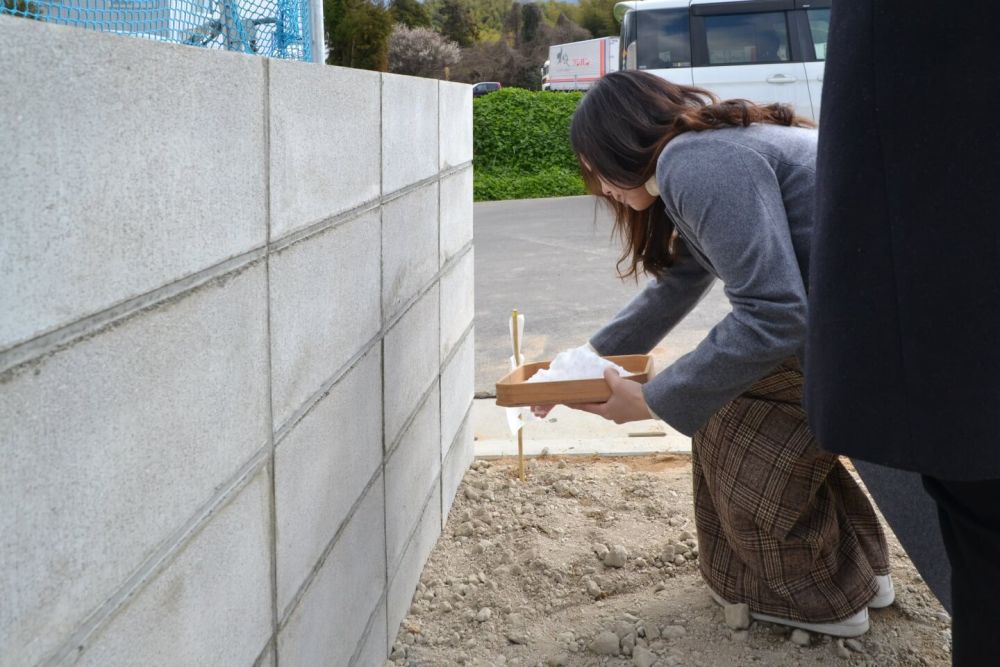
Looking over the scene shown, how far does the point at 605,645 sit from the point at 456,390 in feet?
3.32

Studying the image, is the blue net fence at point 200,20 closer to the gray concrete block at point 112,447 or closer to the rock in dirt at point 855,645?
the gray concrete block at point 112,447

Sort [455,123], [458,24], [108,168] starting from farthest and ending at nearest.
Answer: [458,24] → [455,123] → [108,168]

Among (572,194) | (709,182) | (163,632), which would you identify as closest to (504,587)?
(709,182)

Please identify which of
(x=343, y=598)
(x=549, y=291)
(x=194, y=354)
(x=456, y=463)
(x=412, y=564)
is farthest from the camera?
(x=549, y=291)

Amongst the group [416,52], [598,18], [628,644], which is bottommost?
[628,644]

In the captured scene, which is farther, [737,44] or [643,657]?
[737,44]

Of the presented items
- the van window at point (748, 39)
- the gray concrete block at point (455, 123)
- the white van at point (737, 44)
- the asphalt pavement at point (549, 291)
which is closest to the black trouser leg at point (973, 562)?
the asphalt pavement at point (549, 291)

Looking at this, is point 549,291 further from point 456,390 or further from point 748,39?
point 748,39

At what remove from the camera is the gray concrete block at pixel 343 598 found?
1629 mm

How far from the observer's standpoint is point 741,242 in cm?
196

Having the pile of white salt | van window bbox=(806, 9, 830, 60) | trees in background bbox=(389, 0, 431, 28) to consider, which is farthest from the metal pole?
trees in background bbox=(389, 0, 431, 28)

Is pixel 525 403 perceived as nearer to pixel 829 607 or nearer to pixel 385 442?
pixel 385 442

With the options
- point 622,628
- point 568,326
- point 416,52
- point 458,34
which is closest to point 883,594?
point 622,628

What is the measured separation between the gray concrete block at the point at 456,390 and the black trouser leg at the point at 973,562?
1.63m
